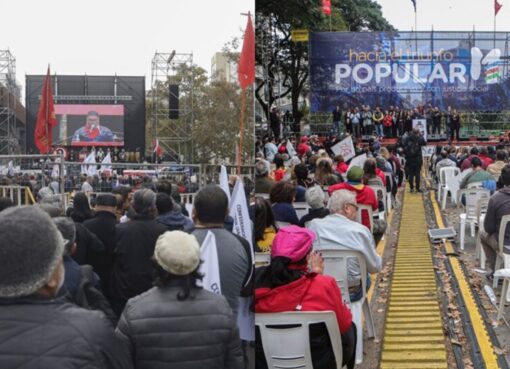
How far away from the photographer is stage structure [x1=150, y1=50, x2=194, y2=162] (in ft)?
7.61

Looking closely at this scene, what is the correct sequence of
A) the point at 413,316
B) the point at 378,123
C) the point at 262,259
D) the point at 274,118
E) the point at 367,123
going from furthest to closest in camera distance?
the point at 378,123 → the point at 367,123 → the point at 413,316 → the point at 274,118 → the point at 262,259

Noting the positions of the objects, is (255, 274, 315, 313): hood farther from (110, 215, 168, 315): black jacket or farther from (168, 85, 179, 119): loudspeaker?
(168, 85, 179, 119): loudspeaker

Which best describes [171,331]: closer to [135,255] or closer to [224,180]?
[135,255]

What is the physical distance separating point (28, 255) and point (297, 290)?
1808 millimetres

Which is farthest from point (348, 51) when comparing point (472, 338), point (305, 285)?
point (305, 285)

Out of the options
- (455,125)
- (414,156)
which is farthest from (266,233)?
(455,125)

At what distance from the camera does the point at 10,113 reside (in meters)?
2.33

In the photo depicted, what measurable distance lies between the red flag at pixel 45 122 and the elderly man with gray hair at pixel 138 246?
361mm

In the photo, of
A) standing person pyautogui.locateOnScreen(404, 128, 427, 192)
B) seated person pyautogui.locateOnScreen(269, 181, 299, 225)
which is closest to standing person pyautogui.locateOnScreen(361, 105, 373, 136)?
standing person pyautogui.locateOnScreen(404, 128, 427, 192)

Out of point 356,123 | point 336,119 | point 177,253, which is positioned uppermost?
point 336,119

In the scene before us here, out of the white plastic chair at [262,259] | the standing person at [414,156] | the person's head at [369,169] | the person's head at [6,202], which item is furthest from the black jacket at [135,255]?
the standing person at [414,156]

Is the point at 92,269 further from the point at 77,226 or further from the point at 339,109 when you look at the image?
the point at 339,109

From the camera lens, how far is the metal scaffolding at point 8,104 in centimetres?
229

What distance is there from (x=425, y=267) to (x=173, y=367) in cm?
608
